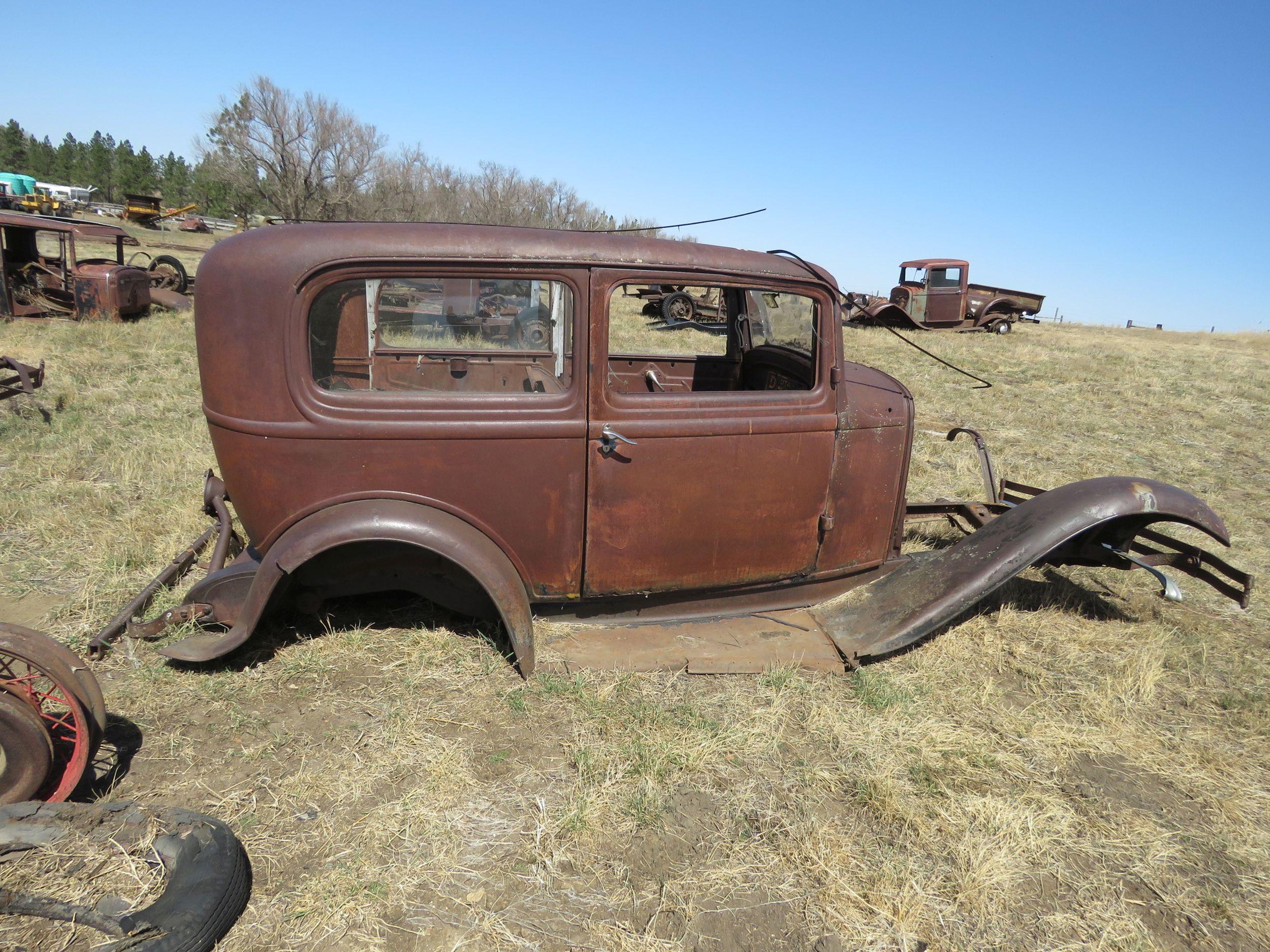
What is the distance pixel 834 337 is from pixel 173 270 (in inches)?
611

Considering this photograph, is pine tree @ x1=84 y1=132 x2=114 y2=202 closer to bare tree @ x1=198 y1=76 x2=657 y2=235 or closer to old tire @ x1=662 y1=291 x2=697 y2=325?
bare tree @ x1=198 y1=76 x2=657 y2=235

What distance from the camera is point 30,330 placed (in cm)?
1039

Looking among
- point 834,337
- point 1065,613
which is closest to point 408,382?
point 834,337

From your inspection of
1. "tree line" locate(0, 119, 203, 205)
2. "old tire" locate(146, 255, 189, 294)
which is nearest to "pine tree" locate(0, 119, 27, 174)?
"tree line" locate(0, 119, 203, 205)

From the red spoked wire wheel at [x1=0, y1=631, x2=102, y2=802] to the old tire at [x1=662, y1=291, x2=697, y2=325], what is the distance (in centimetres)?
1414

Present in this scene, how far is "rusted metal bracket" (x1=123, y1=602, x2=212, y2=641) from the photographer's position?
297 centimetres

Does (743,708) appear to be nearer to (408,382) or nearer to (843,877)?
(843,877)

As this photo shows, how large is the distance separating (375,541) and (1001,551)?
273 centimetres

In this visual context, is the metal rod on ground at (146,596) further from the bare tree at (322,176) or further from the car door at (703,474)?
the bare tree at (322,176)

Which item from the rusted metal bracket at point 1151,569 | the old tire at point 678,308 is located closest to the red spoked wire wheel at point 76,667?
the rusted metal bracket at point 1151,569

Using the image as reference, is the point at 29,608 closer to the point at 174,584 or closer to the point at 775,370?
the point at 174,584

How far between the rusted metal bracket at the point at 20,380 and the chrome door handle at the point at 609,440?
19.8 feet

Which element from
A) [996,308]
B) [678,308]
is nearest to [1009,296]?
[996,308]

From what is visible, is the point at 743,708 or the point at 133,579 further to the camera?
the point at 133,579
